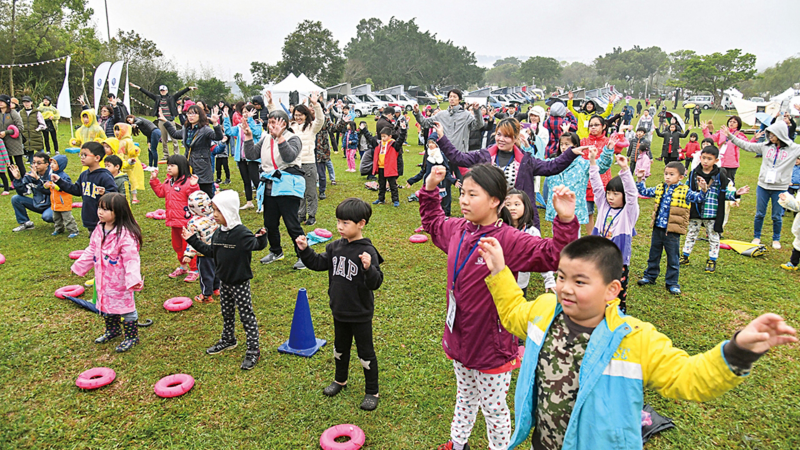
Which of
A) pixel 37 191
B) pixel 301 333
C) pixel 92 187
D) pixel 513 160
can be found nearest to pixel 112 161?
→ pixel 92 187

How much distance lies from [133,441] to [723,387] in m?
3.77

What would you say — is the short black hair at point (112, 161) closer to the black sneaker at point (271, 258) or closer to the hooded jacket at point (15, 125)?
the black sneaker at point (271, 258)

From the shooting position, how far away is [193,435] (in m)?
3.43

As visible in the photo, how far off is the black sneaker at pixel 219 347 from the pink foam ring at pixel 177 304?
108 centimetres

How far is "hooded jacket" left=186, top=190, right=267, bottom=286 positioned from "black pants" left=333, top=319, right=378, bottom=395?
3.74ft

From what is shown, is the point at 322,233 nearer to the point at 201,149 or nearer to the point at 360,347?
the point at 201,149

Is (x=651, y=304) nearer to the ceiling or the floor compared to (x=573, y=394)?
nearer to the floor

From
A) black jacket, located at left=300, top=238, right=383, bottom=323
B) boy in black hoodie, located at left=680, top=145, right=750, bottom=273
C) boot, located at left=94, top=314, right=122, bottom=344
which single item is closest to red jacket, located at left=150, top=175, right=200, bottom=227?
boot, located at left=94, top=314, right=122, bottom=344

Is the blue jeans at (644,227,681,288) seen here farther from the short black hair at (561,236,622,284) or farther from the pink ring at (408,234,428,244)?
the short black hair at (561,236,622,284)

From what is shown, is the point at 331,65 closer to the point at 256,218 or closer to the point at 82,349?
the point at 256,218

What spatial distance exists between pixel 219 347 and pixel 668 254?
5637 mm

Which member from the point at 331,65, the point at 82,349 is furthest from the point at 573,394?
the point at 331,65

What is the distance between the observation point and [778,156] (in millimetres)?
7195

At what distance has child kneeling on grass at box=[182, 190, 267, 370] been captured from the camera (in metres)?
4.20
